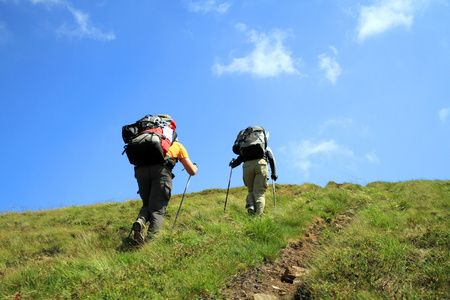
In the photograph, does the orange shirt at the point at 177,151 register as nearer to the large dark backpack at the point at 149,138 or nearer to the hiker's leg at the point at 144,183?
the large dark backpack at the point at 149,138

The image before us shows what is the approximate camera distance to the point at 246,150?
848 cm

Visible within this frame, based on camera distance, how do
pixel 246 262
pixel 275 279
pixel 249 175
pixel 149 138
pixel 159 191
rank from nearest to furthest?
pixel 275 279
pixel 246 262
pixel 149 138
pixel 159 191
pixel 249 175

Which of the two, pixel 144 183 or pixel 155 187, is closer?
pixel 155 187

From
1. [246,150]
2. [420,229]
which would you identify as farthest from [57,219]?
[420,229]

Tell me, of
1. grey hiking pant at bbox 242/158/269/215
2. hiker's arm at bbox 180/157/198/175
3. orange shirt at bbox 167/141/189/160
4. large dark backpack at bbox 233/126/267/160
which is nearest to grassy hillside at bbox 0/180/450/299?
grey hiking pant at bbox 242/158/269/215

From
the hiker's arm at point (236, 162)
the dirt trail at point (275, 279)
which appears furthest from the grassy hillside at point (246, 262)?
the hiker's arm at point (236, 162)

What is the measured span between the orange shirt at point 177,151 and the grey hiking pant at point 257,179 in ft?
6.84

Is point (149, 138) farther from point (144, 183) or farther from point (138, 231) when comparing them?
point (138, 231)

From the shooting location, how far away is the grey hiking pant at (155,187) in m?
6.48

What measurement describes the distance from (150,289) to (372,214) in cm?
521

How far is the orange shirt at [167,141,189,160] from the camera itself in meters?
6.93

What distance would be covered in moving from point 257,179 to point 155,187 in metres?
2.95

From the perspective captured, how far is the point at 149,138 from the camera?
6.37m

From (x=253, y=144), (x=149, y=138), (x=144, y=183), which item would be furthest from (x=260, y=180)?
(x=149, y=138)
